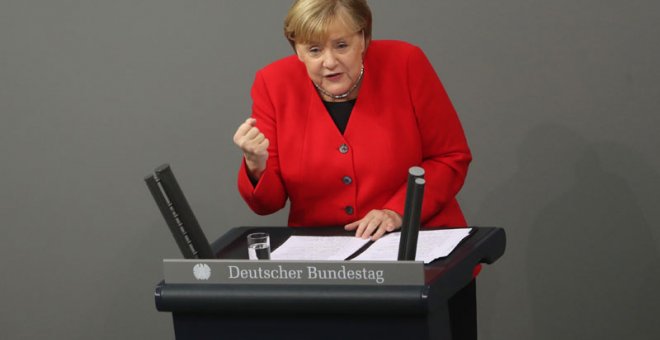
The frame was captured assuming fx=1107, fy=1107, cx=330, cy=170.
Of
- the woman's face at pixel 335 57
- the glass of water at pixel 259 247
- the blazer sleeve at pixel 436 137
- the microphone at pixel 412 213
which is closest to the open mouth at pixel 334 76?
the woman's face at pixel 335 57

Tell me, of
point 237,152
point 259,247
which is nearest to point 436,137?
point 259,247

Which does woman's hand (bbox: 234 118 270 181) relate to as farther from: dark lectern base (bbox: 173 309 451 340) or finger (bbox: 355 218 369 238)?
dark lectern base (bbox: 173 309 451 340)

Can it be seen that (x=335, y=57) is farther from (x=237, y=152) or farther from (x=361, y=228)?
(x=237, y=152)

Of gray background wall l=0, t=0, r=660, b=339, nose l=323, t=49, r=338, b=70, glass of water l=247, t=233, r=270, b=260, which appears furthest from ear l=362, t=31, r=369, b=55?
gray background wall l=0, t=0, r=660, b=339

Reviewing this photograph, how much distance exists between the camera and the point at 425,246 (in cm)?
249

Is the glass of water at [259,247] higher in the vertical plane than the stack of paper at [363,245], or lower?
higher

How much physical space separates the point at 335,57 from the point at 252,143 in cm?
37

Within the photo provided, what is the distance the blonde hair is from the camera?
109 inches

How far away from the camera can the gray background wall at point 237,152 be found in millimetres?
3824

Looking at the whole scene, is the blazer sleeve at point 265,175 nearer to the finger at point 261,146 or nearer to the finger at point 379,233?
the finger at point 261,146

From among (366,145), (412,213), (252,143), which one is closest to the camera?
(412,213)

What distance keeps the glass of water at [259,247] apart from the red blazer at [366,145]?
1.57 feet

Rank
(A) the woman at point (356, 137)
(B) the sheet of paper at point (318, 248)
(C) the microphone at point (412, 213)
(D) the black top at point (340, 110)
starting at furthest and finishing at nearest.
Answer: (D) the black top at point (340, 110)
(A) the woman at point (356, 137)
(B) the sheet of paper at point (318, 248)
(C) the microphone at point (412, 213)

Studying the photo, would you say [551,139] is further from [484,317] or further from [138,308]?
[138,308]
